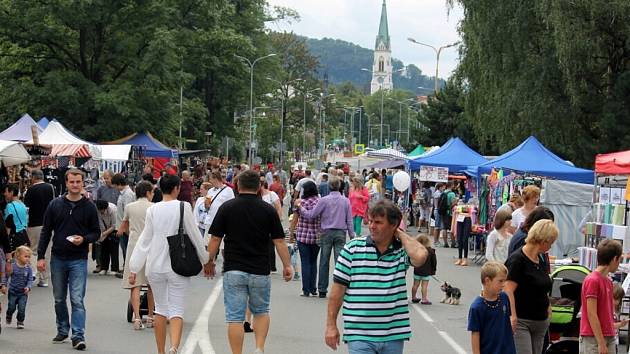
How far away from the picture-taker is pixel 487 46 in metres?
36.0

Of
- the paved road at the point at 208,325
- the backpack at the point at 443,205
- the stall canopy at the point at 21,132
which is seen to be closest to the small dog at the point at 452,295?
the paved road at the point at 208,325

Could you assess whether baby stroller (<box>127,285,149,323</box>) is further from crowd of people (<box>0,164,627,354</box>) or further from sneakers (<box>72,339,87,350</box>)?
sneakers (<box>72,339,87,350</box>)

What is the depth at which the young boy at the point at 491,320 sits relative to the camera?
304 inches

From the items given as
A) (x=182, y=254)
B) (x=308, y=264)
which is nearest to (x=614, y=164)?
(x=308, y=264)

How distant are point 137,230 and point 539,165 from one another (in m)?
13.9

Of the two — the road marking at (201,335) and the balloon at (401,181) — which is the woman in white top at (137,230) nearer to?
the road marking at (201,335)

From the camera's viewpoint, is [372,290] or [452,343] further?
[452,343]

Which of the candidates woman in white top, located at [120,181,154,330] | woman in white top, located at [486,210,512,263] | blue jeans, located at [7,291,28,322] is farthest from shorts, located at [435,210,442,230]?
blue jeans, located at [7,291,28,322]

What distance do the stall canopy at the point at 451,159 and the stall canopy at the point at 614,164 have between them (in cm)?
1523

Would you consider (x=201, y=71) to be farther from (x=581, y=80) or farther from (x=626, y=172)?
(x=626, y=172)

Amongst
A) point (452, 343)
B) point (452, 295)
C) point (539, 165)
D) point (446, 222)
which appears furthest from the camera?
point (446, 222)

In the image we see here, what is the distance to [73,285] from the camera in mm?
11281

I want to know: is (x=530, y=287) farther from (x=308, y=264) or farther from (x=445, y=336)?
(x=308, y=264)

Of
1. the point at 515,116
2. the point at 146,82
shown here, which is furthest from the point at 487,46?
the point at 146,82
